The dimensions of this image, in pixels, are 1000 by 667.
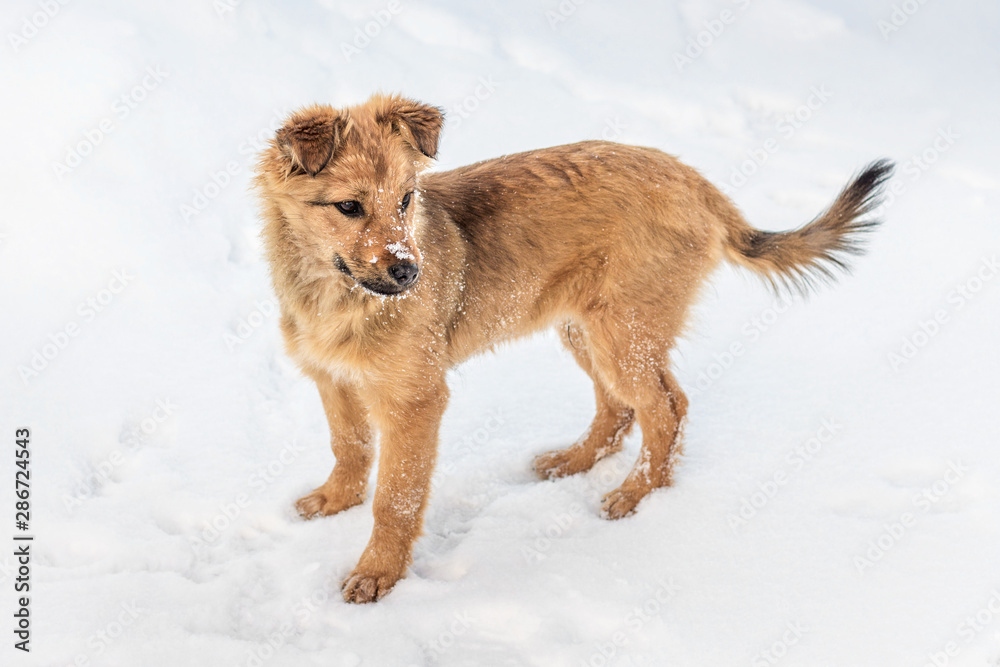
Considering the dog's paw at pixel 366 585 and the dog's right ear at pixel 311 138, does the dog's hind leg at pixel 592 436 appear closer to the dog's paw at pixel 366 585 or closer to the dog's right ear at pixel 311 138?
the dog's paw at pixel 366 585

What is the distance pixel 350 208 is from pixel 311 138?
0.99 feet

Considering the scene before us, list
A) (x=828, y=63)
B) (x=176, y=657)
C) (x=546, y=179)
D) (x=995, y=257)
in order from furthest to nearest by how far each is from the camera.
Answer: (x=828, y=63), (x=995, y=257), (x=546, y=179), (x=176, y=657)

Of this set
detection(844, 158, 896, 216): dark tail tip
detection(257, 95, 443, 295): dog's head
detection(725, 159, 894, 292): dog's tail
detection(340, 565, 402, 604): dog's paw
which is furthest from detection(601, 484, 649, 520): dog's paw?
detection(844, 158, 896, 216): dark tail tip

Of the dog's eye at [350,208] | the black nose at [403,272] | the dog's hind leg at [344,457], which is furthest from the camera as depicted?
the dog's hind leg at [344,457]

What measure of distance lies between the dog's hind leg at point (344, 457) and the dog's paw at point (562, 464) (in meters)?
0.98

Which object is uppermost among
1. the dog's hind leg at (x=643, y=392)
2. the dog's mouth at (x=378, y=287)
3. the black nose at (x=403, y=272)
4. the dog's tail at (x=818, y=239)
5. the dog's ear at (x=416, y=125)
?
the dog's tail at (x=818, y=239)

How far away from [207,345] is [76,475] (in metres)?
1.28

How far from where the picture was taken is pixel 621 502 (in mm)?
3633

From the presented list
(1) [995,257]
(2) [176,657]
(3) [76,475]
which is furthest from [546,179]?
(1) [995,257]

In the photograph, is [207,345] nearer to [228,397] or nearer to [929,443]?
[228,397]

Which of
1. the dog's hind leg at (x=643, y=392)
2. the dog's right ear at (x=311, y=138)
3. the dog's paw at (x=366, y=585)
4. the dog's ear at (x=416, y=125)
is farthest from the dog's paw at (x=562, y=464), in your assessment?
the dog's right ear at (x=311, y=138)

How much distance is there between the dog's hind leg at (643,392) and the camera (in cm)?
353

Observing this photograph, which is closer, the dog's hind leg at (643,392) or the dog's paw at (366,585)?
the dog's paw at (366,585)

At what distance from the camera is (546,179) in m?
3.45
